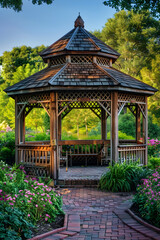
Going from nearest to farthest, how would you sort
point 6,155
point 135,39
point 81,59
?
point 81,59 → point 6,155 → point 135,39

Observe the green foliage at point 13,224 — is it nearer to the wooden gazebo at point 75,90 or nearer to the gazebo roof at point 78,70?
the wooden gazebo at point 75,90

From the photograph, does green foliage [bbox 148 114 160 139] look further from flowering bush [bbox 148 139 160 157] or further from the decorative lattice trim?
the decorative lattice trim

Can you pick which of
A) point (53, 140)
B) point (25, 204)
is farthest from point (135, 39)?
point (25, 204)

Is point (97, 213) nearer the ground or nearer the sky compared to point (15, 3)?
nearer the ground

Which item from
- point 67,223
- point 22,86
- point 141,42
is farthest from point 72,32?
point 141,42

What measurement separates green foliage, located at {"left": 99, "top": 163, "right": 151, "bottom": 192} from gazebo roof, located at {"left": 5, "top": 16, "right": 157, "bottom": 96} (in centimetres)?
283

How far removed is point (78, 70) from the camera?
9.34m

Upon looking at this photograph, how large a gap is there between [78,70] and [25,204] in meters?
5.84

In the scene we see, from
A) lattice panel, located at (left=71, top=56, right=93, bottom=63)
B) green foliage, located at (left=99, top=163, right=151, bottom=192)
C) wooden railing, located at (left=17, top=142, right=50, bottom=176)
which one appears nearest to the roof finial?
lattice panel, located at (left=71, top=56, right=93, bottom=63)

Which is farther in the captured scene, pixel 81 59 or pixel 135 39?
pixel 135 39

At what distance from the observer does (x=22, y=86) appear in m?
9.44

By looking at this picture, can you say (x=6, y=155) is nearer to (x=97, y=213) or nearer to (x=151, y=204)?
(x=97, y=213)

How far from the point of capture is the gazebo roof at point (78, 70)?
867cm

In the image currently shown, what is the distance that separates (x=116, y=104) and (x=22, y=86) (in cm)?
357
